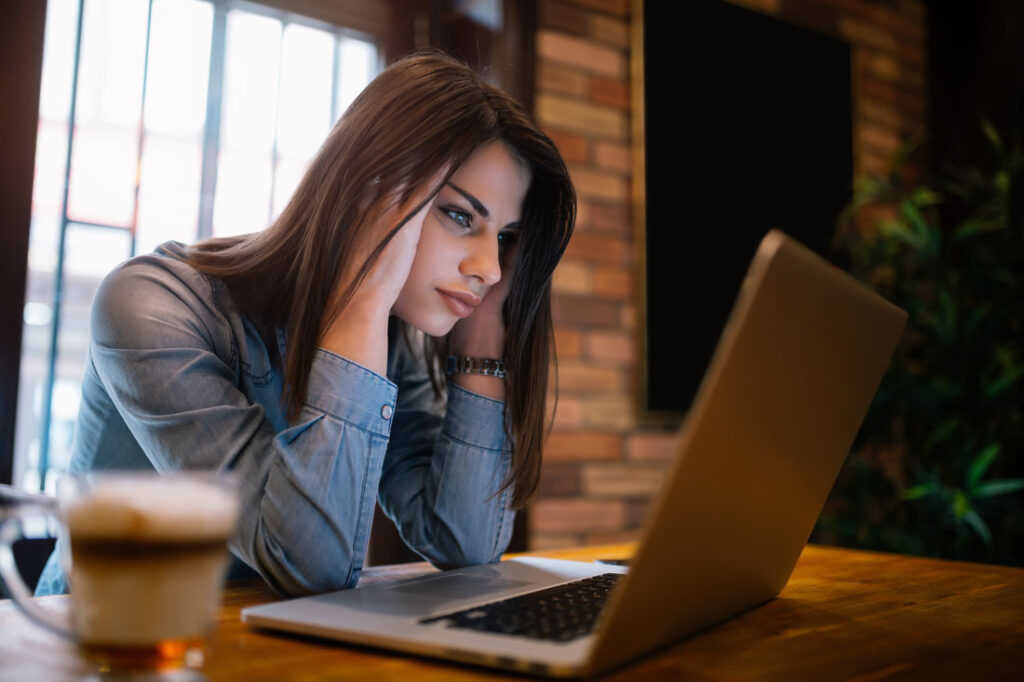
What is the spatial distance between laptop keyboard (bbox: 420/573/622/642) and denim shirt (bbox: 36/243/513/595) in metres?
0.23

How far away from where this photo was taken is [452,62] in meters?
1.13

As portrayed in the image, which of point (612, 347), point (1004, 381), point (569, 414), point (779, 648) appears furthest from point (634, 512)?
point (779, 648)

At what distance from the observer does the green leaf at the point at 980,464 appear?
7.34 feet

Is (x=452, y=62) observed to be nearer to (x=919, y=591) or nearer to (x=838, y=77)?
(x=919, y=591)

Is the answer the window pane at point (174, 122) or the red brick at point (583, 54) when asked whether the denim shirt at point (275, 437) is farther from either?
the red brick at point (583, 54)

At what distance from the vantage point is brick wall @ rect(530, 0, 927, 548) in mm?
2281

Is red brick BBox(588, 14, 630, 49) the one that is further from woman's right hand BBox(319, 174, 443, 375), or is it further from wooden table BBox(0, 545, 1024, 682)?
wooden table BBox(0, 545, 1024, 682)

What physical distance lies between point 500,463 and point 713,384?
0.68m

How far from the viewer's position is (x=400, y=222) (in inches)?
38.3

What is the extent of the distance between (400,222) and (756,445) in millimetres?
570

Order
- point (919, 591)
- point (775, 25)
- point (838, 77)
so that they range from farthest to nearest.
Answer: point (838, 77) < point (775, 25) < point (919, 591)

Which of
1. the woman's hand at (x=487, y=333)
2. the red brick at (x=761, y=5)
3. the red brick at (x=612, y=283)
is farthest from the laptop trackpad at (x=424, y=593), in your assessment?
the red brick at (x=761, y=5)

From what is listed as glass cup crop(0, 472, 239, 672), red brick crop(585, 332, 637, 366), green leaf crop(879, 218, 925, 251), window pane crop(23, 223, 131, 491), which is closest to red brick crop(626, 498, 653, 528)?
red brick crop(585, 332, 637, 366)

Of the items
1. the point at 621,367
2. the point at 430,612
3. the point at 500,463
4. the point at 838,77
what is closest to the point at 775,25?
the point at 838,77
